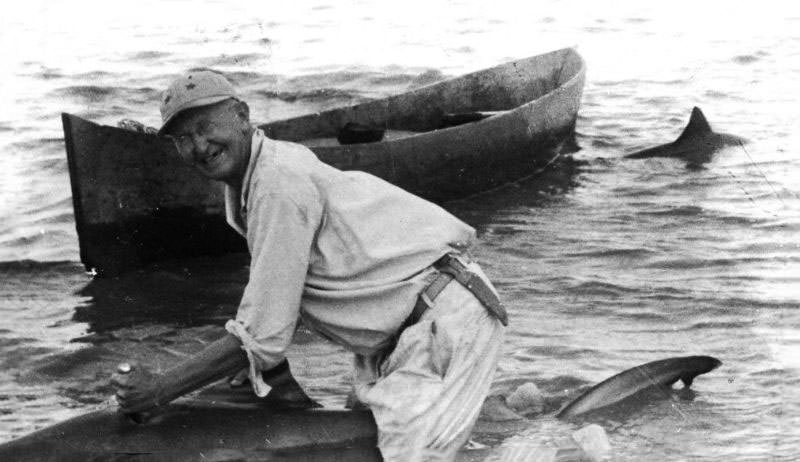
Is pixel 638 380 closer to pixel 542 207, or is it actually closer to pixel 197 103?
pixel 197 103

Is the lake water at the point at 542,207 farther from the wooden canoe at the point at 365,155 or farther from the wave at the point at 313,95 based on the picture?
the wooden canoe at the point at 365,155

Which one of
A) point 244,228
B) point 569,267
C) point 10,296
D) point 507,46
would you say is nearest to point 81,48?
point 507,46

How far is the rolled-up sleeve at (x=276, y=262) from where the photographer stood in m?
4.35

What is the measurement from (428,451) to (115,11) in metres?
15.0

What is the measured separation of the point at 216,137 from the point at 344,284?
63 cm

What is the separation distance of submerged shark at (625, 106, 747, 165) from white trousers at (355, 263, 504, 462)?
7877mm

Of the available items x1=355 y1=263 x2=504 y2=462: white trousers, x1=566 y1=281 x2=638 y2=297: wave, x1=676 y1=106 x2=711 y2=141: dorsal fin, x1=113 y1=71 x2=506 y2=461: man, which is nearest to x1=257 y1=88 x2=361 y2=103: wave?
x1=676 y1=106 x2=711 y2=141: dorsal fin

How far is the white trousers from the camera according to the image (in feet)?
14.9

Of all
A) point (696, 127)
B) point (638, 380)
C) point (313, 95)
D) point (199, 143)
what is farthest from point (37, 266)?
point (696, 127)

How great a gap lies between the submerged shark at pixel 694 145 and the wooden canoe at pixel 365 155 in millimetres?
785

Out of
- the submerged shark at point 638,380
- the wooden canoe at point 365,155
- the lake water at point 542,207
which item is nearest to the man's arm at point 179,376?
the lake water at point 542,207

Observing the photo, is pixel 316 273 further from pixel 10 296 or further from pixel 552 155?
pixel 552 155

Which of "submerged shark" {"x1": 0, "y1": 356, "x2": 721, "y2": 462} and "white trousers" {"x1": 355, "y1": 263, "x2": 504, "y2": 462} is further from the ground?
"white trousers" {"x1": 355, "y1": 263, "x2": 504, "y2": 462}

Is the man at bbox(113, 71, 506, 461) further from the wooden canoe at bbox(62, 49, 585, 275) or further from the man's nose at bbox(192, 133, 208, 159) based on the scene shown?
the wooden canoe at bbox(62, 49, 585, 275)
